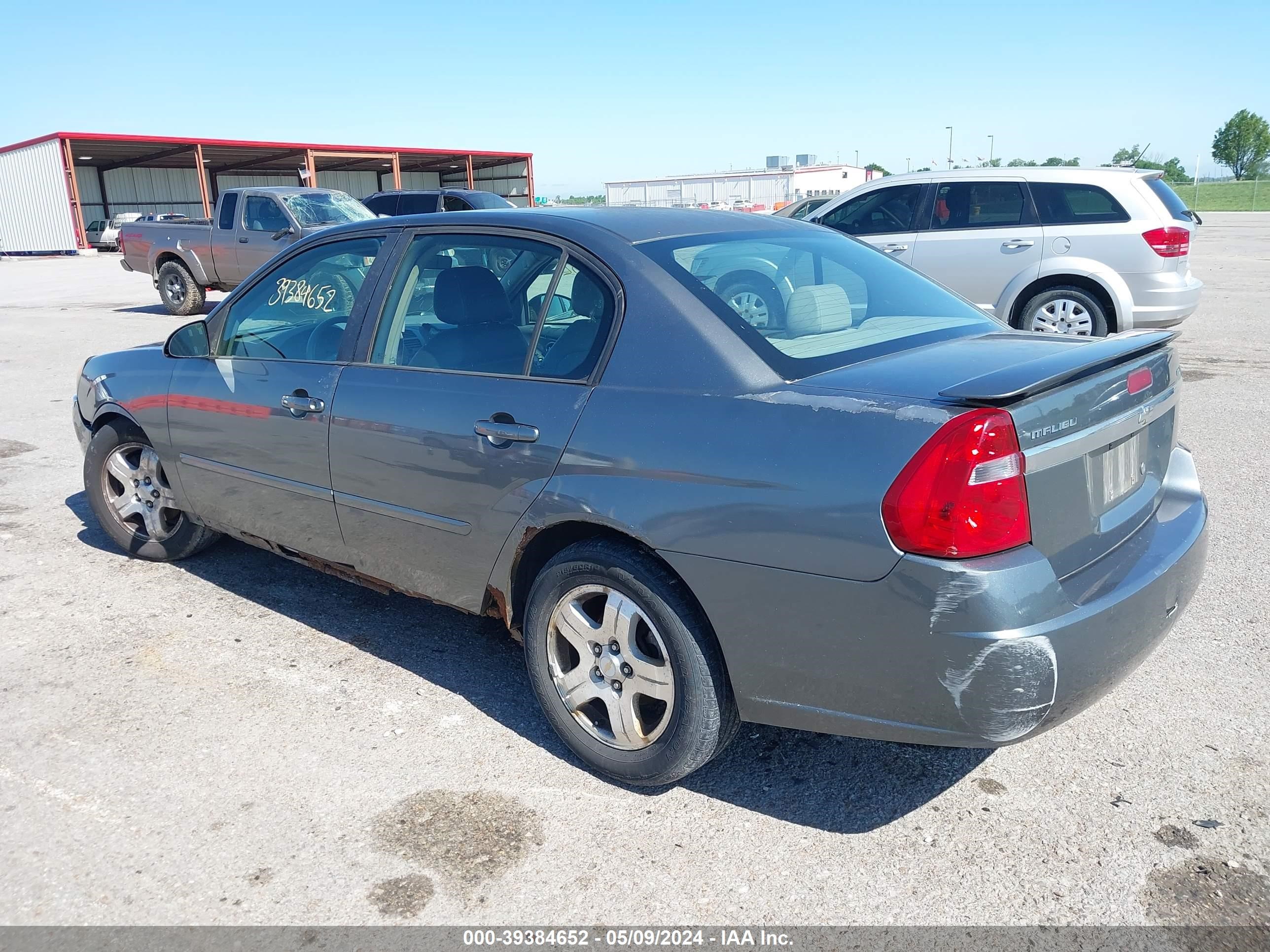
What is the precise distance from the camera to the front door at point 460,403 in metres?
3.09

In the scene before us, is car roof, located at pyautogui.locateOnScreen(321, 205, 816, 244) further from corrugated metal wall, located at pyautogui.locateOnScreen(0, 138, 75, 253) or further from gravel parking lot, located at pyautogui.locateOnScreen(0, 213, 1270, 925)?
corrugated metal wall, located at pyautogui.locateOnScreen(0, 138, 75, 253)

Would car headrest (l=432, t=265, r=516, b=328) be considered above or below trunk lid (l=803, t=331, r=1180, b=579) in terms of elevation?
above

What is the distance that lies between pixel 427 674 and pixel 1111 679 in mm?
2340

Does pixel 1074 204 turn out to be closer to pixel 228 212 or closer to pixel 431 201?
pixel 228 212

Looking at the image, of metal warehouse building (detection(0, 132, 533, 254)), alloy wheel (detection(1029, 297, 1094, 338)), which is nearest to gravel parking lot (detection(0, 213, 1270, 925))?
alloy wheel (detection(1029, 297, 1094, 338))

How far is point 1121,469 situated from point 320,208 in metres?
14.0

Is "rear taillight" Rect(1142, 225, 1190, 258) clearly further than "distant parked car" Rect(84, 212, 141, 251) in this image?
No

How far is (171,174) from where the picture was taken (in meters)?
48.4

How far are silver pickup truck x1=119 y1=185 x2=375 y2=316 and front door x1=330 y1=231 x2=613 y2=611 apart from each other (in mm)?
11101

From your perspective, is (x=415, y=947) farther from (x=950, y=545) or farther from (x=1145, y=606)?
(x=1145, y=606)

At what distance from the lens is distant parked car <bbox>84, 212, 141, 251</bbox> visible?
38562 mm

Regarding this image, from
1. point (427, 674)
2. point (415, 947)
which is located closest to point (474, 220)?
point (427, 674)

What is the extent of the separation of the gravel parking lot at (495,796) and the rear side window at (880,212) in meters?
6.04

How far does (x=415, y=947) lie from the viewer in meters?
2.39
